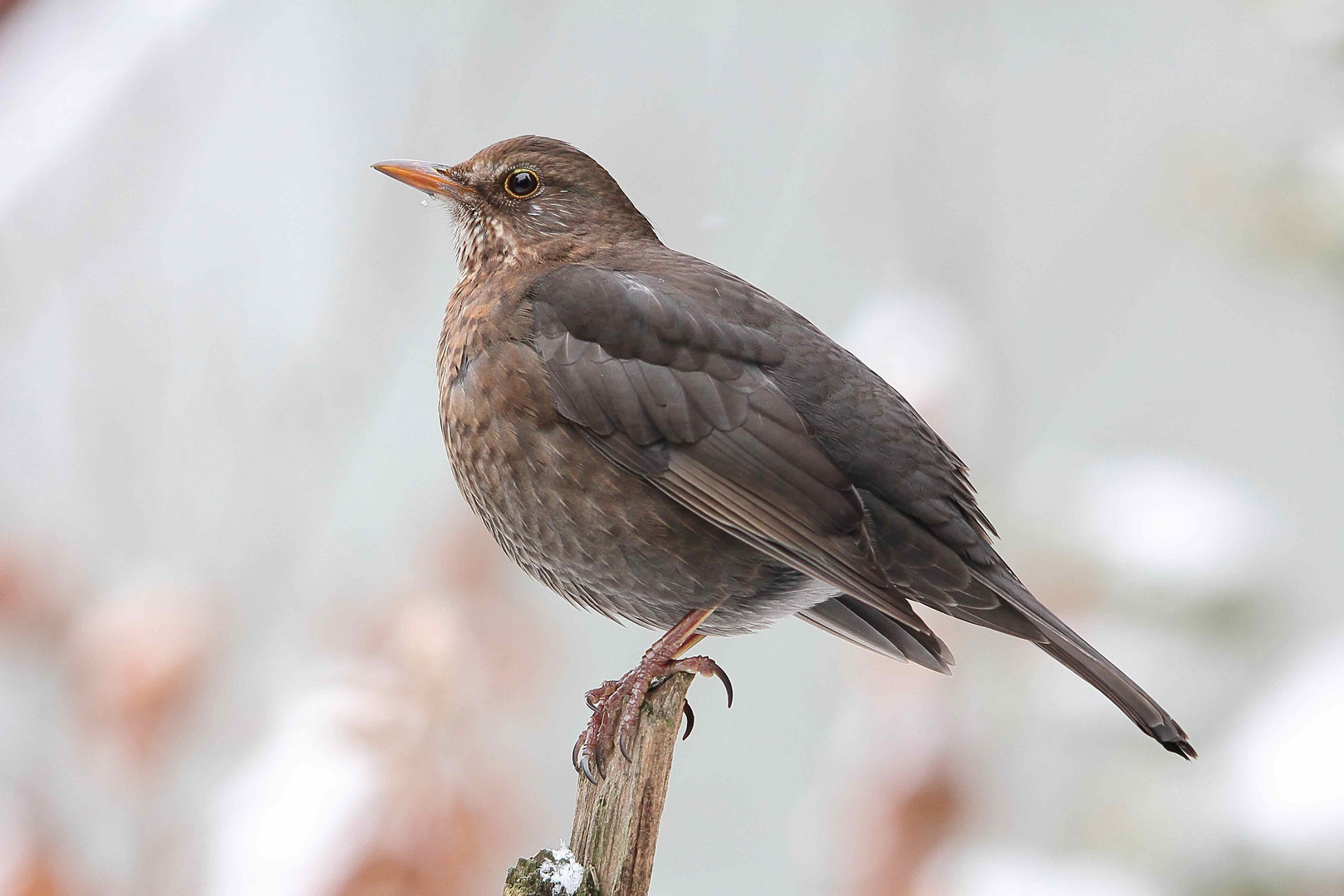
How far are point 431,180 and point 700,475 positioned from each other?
1327 mm

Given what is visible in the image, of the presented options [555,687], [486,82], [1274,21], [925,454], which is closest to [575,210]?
[486,82]

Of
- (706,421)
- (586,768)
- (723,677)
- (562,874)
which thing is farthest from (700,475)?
(562,874)

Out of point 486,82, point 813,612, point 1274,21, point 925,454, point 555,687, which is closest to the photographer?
point 925,454

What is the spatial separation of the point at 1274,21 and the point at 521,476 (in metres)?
2.86

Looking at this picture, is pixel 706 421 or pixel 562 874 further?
pixel 706 421

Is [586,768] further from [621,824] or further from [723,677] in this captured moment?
[723,677]

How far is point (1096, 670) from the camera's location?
8.88 feet

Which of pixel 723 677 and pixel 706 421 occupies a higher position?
pixel 706 421

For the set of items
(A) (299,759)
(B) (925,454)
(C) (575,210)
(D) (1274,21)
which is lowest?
(A) (299,759)

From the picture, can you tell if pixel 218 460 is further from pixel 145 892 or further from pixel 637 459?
pixel 637 459

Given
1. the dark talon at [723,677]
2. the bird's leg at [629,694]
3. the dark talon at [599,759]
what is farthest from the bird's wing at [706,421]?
the dark talon at [599,759]

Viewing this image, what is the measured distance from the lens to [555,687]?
13.6 feet

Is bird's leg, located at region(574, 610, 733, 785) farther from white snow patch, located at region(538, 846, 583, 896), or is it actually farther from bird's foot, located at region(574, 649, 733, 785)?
white snow patch, located at region(538, 846, 583, 896)

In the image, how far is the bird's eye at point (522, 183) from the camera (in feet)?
11.4
